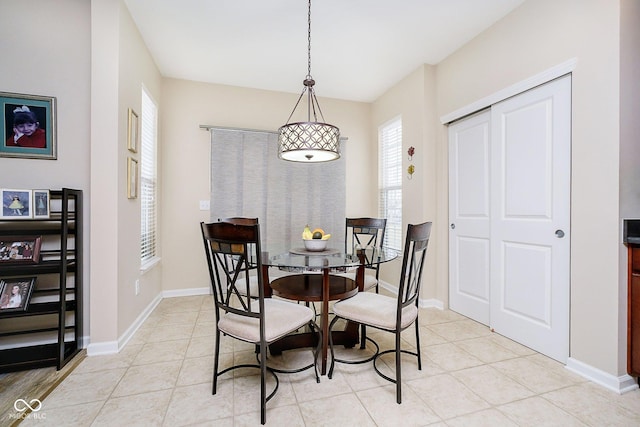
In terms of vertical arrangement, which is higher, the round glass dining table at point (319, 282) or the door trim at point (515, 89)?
the door trim at point (515, 89)

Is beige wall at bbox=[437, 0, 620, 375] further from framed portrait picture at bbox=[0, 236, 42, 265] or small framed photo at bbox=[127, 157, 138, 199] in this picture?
framed portrait picture at bbox=[0, 236, 42, 265]

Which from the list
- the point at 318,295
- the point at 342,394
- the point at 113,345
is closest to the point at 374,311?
the point at 318,295

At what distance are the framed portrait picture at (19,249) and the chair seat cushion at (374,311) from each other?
6.67ft

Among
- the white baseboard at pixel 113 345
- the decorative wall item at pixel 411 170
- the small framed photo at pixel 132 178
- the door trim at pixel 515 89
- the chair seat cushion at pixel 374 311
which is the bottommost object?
the white baseboard at pixel 113 345

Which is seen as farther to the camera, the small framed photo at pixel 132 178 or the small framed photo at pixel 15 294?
the small framed photo at pixel 132 178

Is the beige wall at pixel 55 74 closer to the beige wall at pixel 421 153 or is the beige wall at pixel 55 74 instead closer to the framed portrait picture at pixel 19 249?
the framed portrait picture at pixel 19 249

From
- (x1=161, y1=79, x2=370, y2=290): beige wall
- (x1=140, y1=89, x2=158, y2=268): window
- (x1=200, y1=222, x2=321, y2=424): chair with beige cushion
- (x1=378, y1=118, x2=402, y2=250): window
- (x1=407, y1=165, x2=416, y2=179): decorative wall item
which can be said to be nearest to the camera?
(x1=200, y1=222, x2=321, y2=424): chair with beige cushion

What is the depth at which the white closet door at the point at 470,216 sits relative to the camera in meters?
2.81

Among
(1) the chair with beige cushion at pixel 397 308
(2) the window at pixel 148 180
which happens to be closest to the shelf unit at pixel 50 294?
(2) the window at pixel 148 180

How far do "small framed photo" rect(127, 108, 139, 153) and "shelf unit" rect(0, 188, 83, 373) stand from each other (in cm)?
56

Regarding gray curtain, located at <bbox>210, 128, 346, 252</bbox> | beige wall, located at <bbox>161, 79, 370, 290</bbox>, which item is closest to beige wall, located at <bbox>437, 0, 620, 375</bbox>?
gray curtain, located at <bbox>210, 128, 346, 252</bbox>

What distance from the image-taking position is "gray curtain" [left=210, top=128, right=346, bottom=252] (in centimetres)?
379

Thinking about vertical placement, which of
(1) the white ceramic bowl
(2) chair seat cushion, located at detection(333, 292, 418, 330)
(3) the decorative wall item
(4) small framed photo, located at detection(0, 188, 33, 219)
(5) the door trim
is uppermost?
(5) the door trim

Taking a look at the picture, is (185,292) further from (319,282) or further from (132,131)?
(319,282)
